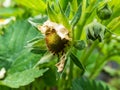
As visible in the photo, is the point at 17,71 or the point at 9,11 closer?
the point at 17,71

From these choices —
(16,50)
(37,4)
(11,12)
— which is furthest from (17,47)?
(11,12)

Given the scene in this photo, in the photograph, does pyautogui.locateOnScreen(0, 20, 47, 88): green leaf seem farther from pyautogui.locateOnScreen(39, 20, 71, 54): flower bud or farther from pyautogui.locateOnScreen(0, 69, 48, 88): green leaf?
pyautogui.locateOnScreen(39, 20, 71, 54): flower bud

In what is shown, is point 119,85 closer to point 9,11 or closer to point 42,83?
point 9,11

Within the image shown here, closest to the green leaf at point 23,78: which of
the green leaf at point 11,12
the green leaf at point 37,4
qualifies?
the green leaf at point 37,4

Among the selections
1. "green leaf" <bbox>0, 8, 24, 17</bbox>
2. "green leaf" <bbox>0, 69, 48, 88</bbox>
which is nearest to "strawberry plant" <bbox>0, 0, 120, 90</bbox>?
"green leaf" <bbox>0, 69, 48, 88</bbox>

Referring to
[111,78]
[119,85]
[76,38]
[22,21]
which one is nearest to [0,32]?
[22,21]

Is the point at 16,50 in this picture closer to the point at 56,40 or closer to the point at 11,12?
the point at 56,40

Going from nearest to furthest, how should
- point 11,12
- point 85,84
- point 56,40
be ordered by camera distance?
point 56,40 < point 85,84 < point 11,12
